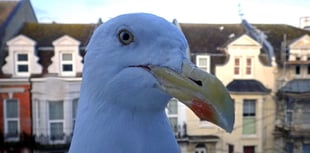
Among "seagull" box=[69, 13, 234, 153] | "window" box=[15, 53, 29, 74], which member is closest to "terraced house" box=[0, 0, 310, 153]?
"window" box=[15, 53, 29, 74]

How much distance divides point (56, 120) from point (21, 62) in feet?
2.03

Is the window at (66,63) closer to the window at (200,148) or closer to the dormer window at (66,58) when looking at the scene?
the dormer window at (66,58)

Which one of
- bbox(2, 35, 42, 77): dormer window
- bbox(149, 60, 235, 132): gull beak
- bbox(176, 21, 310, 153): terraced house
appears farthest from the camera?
bbox(176, 21, 310, 153): terraced house

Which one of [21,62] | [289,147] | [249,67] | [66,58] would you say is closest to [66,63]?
[66,58]

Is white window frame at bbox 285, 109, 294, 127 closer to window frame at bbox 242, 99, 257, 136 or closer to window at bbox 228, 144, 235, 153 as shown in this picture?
window frame at bbox 242, 99, 257, 136

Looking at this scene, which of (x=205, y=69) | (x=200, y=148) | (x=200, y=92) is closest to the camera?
(x=200, y=92)

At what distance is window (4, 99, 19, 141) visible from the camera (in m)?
3.46

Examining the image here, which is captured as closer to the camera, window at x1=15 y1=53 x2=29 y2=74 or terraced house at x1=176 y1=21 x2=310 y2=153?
window at x1=15 y1=53 x2=29 y2=74

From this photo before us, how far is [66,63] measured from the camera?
11.4ft

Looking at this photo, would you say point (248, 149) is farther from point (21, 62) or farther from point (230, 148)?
point (21, 62)

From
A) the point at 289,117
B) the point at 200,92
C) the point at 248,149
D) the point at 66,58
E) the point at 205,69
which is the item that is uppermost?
the point at 66,58

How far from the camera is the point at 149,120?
1.36ft

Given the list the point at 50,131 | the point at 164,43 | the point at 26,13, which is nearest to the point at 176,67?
the point at 164,43

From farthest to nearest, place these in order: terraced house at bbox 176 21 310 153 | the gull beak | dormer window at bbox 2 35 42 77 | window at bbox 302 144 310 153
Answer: window at bbox 302 144 310 153 → terraced house at bbox 176 21 310 153 → dormer window at bbox 2 35 42 77 → the gull beak
